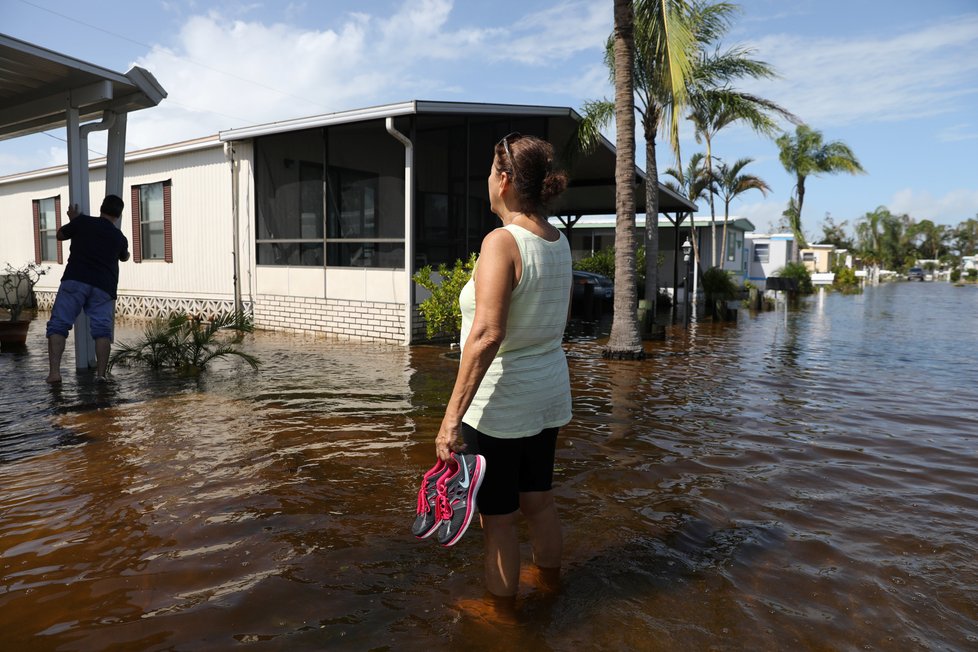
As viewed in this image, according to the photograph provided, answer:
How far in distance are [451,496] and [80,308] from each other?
611cm

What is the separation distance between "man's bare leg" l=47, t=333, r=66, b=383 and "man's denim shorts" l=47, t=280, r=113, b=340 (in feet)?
0.16

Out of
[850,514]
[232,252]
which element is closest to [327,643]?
[850,514]

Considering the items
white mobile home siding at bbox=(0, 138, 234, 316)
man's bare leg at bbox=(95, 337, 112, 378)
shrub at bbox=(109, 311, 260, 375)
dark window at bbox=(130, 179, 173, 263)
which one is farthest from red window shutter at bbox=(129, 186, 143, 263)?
man's bare leg at bbox=(95, 337, 112, 378)

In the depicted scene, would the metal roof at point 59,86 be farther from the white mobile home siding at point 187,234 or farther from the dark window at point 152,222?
the dark window at point 152,222

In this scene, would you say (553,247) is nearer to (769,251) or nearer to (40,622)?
(40,622)

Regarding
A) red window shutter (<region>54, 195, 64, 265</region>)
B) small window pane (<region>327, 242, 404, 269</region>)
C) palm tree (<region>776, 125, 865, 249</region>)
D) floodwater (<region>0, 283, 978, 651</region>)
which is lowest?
floodwater (<region>0, 283, 978, 651</region>)

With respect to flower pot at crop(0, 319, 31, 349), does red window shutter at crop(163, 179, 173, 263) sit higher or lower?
higher

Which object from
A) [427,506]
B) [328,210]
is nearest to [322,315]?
[328,210]

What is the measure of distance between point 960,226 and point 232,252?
110 meters

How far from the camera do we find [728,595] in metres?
2.90

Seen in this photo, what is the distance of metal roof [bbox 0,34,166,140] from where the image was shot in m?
6.77

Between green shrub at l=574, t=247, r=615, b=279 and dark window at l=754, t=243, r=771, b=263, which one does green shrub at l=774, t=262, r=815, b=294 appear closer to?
dark window at l=754, t=243, r=771, b=263

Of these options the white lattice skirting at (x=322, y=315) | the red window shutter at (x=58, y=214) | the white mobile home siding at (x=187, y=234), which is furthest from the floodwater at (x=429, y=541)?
the red window shutter at (x=58, y=214)

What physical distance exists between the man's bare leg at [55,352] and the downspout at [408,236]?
16.7 ft
